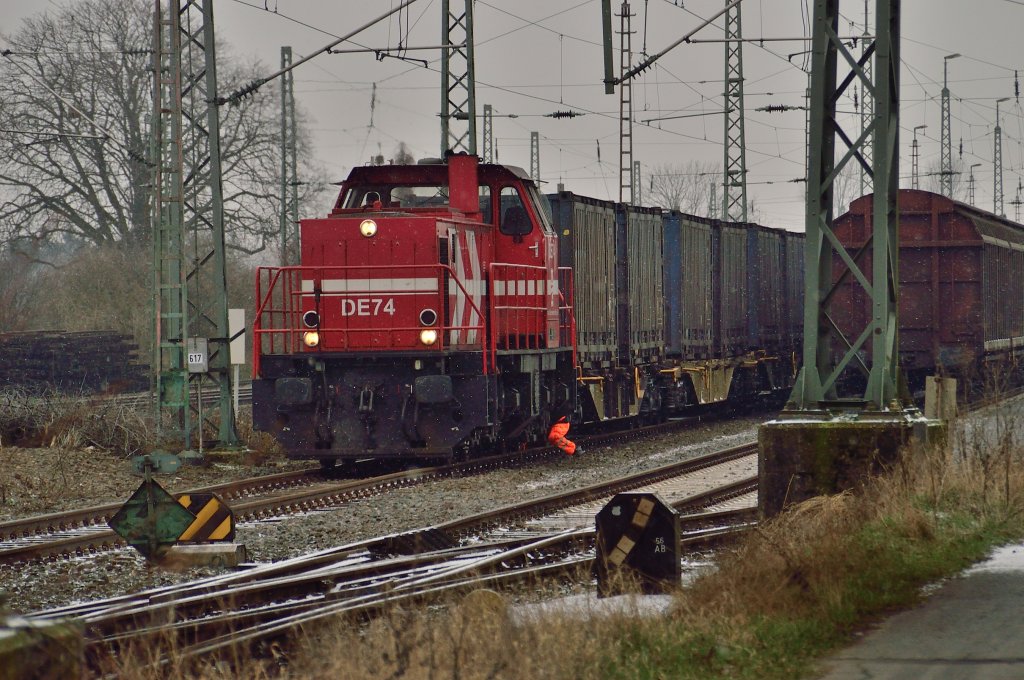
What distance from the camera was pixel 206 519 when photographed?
895 cm

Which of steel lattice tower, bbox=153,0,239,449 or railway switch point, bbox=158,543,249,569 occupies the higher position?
steel lattice tower, bbox=153,0,239,449

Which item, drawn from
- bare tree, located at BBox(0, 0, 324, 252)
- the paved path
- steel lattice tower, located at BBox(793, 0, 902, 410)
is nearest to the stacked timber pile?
bare tree, located at BBox(0, 0, 324, 252)

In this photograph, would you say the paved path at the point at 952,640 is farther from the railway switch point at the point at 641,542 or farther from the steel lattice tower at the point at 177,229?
the steel lattice tower at the point at 177,229

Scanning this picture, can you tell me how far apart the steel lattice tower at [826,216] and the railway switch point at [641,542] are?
257 centimetres

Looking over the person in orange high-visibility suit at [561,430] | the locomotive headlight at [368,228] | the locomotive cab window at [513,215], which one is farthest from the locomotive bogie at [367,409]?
the person in orange high-visibility suit at [561,430]

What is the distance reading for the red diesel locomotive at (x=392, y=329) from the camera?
14312 mm

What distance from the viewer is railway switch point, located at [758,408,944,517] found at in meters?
9.23

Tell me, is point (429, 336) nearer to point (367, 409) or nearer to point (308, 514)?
point (367, 409)

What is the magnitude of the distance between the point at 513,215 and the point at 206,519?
301 inches

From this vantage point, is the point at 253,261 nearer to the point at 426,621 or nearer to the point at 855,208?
the point at 855,208

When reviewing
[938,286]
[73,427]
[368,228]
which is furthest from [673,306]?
[73,427]

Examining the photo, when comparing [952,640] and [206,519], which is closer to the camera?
[952,640]

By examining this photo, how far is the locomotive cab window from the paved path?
909 centimetres

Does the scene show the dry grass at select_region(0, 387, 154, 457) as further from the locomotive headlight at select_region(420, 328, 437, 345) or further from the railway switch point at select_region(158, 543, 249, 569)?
the railway switch point at select_region(158, 543, 249, 569)
